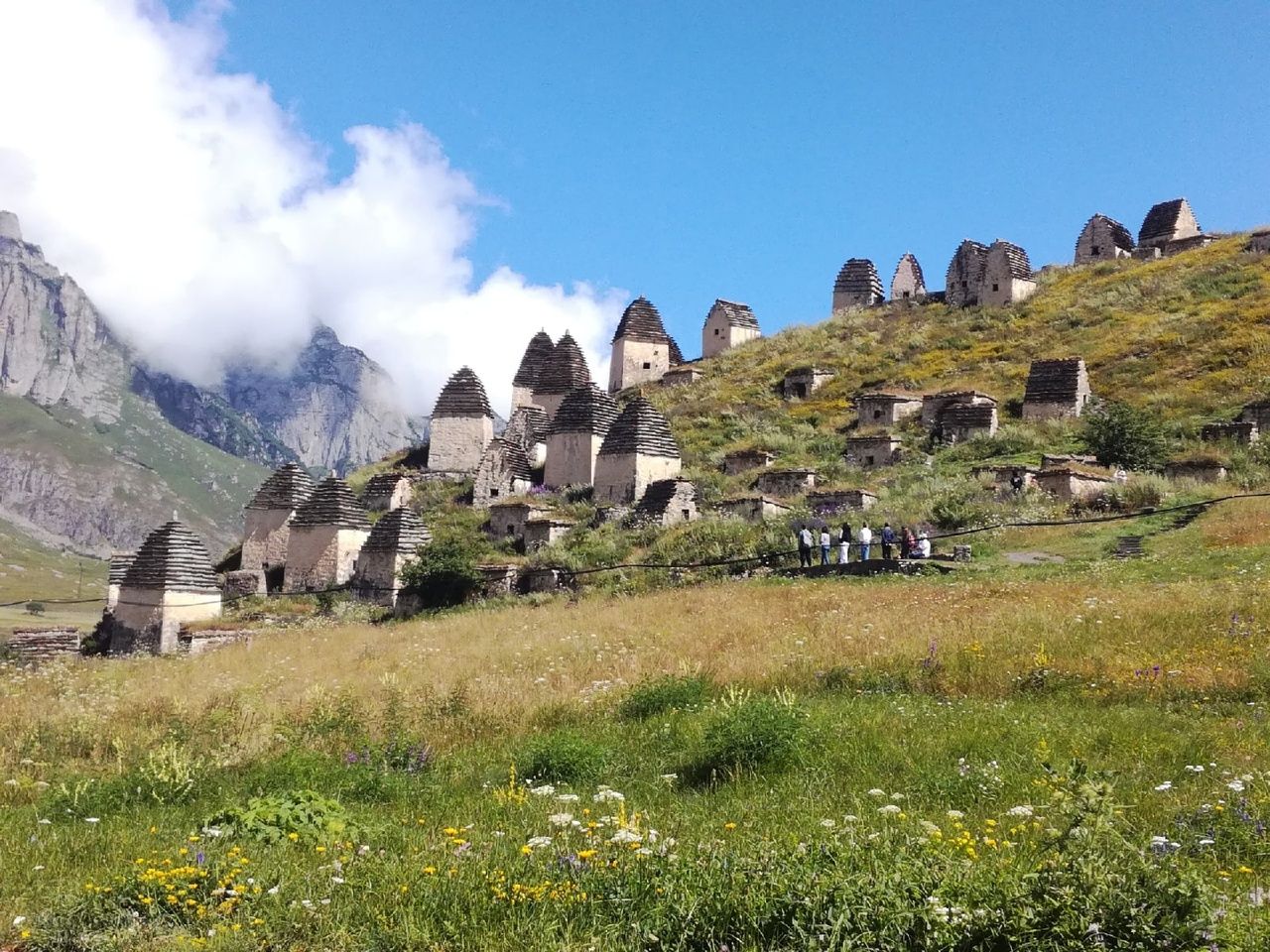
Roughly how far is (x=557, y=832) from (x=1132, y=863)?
125 inches

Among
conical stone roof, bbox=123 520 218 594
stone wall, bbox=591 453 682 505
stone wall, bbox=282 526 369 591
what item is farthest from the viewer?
stone wall, bbox=591 453 682 505

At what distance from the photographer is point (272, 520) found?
35438 millimetres

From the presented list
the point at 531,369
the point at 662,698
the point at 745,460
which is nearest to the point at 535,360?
the point at 531,369

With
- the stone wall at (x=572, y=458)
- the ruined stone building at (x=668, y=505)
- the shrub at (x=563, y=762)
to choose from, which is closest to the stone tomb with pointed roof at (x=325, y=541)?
the stone wall at (x=572, y=458)

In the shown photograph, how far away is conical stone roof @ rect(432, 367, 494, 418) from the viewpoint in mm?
42719

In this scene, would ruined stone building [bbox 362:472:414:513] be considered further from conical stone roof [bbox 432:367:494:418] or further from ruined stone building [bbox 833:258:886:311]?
ruined stone building [bbox 833:258:886:311]

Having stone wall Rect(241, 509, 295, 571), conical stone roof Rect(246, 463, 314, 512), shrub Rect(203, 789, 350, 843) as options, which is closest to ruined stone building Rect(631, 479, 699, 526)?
conical stone roof Rect(246, 463, 314, 512)

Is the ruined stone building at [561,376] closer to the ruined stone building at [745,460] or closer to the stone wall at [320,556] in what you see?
the ruined stone building at [745,460]

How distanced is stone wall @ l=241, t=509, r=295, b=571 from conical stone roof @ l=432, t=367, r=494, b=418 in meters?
8.98

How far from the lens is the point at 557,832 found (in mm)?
6262

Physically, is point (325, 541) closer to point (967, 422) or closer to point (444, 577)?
point (444, 577)

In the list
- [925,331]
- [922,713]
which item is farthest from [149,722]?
[925,331]

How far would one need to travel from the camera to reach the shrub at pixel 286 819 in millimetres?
6516

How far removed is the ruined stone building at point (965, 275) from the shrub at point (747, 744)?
50636mm
